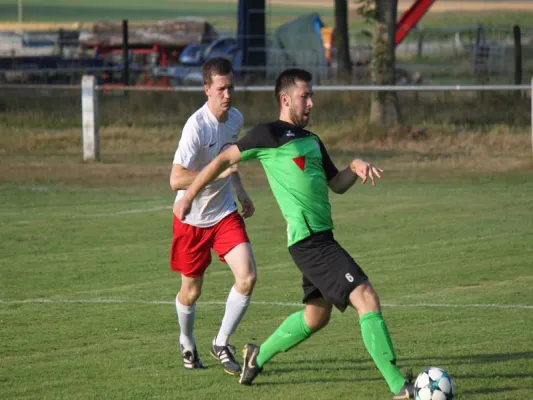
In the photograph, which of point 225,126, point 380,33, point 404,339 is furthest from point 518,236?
point 380,33

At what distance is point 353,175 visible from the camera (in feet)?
24.8

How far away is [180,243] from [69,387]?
1.31m

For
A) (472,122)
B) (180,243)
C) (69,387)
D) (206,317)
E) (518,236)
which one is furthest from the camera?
(472,122)

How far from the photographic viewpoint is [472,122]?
2794cm

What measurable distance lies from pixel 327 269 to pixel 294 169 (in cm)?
66

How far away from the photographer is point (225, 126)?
8.62 metres

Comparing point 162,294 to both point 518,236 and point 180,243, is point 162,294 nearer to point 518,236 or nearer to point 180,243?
point 180,243

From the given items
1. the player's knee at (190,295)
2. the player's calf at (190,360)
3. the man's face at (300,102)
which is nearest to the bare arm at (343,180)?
the man's face at (300,102)

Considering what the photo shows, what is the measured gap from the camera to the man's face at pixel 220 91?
8.38 metres

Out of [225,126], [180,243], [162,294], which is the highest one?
[225,126]

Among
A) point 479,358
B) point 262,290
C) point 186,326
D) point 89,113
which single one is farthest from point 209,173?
point 89,113

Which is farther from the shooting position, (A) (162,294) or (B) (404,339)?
(A) (162,294)

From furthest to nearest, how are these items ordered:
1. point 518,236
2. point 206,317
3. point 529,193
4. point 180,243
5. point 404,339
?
1. point 529,193
2. point 518,236
3. point 206,317
4. point 404,339
5. point 180,243

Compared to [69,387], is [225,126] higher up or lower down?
higher up
